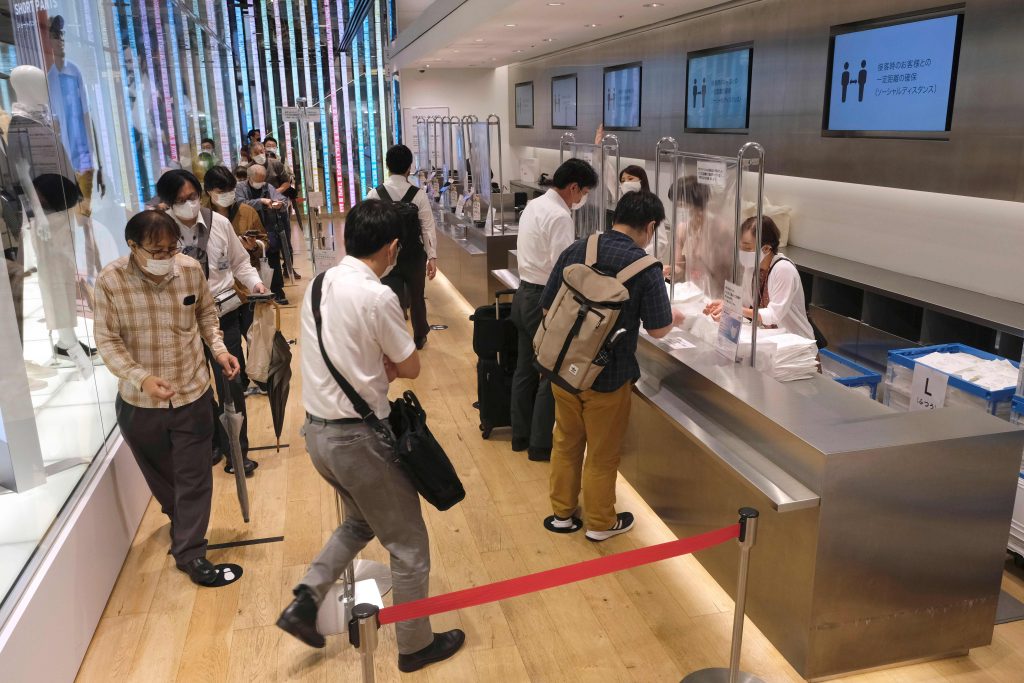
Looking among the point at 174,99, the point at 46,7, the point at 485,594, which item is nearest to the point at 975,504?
the point at 485,594

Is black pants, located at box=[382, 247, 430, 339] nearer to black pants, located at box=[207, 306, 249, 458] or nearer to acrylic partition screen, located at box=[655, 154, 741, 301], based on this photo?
black pants, located at box=[207, 306, 249, 458]

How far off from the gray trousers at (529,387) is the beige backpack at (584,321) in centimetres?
94

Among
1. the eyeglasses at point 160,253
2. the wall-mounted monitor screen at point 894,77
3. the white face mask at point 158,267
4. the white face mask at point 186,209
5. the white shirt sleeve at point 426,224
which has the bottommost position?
the white shirt sleeve at point 426,224

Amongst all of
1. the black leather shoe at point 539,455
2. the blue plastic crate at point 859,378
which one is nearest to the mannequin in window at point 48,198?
the black leather shoe at point 539,455

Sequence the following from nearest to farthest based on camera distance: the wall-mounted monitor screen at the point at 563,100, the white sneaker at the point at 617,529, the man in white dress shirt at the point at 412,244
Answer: the white sneaker at the point at 617,529 → the man in white dress shirt at the point at 412,244 → the wall-mounted monitor screen at the point at 563,100

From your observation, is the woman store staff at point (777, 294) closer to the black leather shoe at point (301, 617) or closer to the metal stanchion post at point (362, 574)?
the metal stanchion post at point (362, 574)

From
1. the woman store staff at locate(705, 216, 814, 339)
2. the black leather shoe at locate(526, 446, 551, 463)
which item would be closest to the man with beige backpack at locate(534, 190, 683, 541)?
the woman store staff at locate(705, 216, 814, 339)

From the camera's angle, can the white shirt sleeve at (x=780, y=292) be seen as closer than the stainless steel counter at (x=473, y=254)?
Yes

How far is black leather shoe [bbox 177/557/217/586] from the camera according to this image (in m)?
3.42

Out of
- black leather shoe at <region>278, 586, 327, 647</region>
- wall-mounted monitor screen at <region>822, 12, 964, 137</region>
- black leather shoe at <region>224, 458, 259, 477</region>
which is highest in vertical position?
wall-mounted monitor screen at <region>822, 12, 964, 137</region>

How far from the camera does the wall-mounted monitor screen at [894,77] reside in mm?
4568

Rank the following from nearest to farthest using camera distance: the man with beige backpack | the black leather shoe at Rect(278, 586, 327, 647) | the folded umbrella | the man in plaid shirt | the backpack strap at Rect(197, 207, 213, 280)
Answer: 1. the black leather shoe at Rect(278, 586, 327, 647)
2. the man in plaid shirt
3. the man with beige backpack
4. the folded umbrella
5. the backpack strap at Rect(197, 207, 213, 280)

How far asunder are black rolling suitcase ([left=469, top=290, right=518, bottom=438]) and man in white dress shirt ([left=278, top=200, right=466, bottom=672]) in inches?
79.0

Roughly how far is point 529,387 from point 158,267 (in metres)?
2.16
